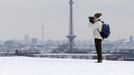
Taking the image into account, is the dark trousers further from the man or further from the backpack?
the backpack

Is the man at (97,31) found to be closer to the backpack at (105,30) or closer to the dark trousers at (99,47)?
the dark trousers at (99,47)

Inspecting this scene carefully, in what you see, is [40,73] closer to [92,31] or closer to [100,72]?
[100,72]

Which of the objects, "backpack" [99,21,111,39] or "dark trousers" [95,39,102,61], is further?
"dark trousers" [95,39,102,61]

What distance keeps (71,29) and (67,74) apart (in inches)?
4743

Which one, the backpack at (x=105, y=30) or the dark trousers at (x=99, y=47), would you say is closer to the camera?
the backpack at (x=105, y=30)

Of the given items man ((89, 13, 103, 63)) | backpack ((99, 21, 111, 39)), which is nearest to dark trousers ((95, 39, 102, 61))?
man ((89, 13, 103, 63))

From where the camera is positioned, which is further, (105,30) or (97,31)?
(97,31)

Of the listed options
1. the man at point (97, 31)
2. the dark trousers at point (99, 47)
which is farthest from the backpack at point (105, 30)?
the dark trousers at point (99, 47)

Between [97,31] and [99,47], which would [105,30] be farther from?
[99,47]

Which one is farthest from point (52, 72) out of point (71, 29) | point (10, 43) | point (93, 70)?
point (10, 43)

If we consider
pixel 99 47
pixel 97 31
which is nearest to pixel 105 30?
pixel 97 31

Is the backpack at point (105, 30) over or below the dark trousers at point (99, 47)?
over

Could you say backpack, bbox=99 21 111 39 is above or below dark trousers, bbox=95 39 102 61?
above

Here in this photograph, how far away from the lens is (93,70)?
12.7 meters
